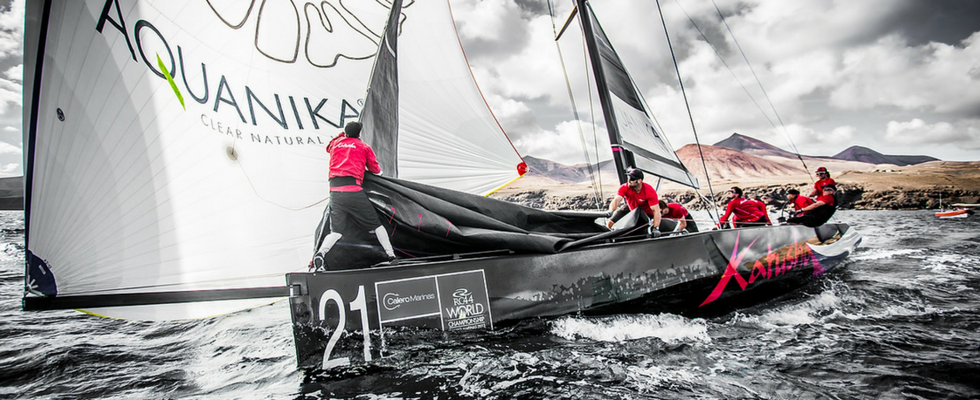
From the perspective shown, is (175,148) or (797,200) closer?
(175,148)

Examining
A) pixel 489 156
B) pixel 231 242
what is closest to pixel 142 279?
pixel 231 242

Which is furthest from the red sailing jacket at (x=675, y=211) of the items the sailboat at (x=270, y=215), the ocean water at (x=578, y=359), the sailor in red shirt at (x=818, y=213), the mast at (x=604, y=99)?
the ocean water at (x=578, y=359)

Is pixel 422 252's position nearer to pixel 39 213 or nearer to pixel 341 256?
pixel 341 256

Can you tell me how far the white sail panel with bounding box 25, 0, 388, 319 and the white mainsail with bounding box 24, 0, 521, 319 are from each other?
0.01 m

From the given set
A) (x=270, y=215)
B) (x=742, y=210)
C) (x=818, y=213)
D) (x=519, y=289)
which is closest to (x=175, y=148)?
(x=270, y=215)

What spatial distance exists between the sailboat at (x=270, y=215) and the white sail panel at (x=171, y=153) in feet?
0.04

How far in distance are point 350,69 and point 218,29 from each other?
1.38m

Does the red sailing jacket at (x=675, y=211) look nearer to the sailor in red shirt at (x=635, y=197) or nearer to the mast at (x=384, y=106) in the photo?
the sailor in red shirt at (x=635, y=197)

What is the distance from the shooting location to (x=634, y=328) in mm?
2885

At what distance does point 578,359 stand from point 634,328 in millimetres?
677

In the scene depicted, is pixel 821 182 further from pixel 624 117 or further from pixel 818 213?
pixel 624 117

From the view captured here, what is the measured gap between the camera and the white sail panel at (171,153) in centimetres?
340

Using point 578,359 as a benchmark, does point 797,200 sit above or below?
above

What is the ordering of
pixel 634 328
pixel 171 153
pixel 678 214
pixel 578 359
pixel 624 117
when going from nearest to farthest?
pixel 578 359 < pixel 634 328 < pixel 171 153 < pixel 678 214 < pixel 624 117
